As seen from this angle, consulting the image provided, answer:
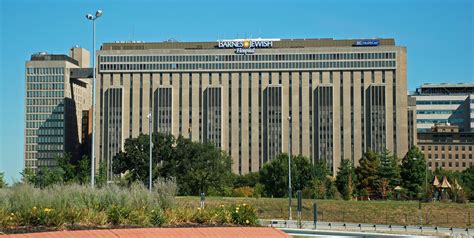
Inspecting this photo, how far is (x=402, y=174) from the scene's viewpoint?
12638 centimetres

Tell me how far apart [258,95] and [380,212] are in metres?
121

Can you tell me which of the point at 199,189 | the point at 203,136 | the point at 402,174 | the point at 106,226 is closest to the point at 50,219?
the point at 106,226

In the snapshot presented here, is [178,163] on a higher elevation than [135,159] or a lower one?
lower

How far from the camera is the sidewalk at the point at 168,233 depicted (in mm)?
23745

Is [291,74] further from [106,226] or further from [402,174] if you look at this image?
[106,226]

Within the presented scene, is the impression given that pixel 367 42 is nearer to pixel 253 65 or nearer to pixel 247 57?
pixel 253 65

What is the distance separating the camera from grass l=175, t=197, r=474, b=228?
7075 cm

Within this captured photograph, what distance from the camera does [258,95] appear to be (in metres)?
194

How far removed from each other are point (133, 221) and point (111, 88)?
547 feet

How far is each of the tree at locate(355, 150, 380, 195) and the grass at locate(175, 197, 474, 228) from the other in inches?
1895

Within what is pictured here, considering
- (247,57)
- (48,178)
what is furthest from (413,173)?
(247,57)

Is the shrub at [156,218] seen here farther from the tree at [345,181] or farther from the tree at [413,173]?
the tree at [413,173]

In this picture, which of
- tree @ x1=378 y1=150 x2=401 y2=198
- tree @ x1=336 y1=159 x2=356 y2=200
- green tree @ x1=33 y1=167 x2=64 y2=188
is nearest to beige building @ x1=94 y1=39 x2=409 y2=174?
tree @ x1=336 y1=159 x2=356 y2=200

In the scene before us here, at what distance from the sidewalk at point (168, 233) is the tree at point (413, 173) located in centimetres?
9406
